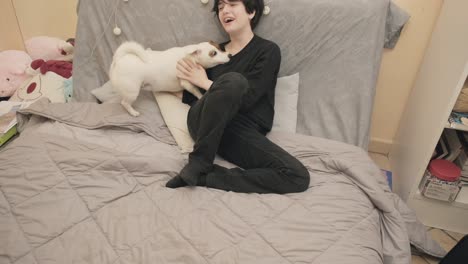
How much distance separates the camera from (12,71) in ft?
5.88

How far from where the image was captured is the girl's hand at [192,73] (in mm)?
1261

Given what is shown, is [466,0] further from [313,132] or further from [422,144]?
[313,132]

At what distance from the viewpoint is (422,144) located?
1331 millimetres

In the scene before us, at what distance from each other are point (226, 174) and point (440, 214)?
3.24 ft

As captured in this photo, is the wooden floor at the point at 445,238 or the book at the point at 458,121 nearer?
the book at the point at 458,121

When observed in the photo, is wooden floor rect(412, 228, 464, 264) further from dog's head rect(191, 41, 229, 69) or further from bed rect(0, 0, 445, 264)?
dog's head rect(191, 41, 229, 69)

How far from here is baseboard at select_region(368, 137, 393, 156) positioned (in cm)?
181

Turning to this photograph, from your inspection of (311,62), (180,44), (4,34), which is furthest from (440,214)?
(4,34)

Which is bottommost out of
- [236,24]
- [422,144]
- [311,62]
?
[422,144]

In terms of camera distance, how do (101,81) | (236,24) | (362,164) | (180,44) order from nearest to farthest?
(362,164)
(236,24)
(180,44)
(101,81)

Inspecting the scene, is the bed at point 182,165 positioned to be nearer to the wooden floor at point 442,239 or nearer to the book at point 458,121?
the wooden floor at point 442,239

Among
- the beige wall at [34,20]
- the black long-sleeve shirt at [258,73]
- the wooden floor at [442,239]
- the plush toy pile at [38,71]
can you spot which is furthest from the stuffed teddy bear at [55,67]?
the wooden floor at [442,239]

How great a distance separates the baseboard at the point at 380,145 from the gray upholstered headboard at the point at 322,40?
1.86ft

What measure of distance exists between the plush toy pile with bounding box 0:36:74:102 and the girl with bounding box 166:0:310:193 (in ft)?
2.50
